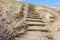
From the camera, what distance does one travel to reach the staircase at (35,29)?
751 centimetres

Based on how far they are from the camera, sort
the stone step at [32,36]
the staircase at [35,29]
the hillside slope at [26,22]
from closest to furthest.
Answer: the hillside slope at [26,22], the stone step at [32,36], the staircase at [35,29]

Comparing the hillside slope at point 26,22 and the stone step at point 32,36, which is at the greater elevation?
the hillside slope at point 26,22

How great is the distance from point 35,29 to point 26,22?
56 centimetres

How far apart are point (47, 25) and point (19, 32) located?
1291 mm

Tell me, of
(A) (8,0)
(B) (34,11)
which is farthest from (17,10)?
(B) (34,11)

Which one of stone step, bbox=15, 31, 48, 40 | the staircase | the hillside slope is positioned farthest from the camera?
the staircase

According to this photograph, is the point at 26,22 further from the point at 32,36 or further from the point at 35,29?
the point at 32,36

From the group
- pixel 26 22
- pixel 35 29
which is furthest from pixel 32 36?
pixel 26 22

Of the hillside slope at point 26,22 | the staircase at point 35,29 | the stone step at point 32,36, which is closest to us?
the hillside slope at point 26,22

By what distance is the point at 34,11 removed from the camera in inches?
379

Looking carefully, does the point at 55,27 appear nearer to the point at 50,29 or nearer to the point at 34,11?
the point at 50,29

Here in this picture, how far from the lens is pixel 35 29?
315 inches

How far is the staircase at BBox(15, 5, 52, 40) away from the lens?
24.6ft

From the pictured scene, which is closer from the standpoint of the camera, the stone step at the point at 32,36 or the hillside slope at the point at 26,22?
the hillside slope at the point at 26,22
